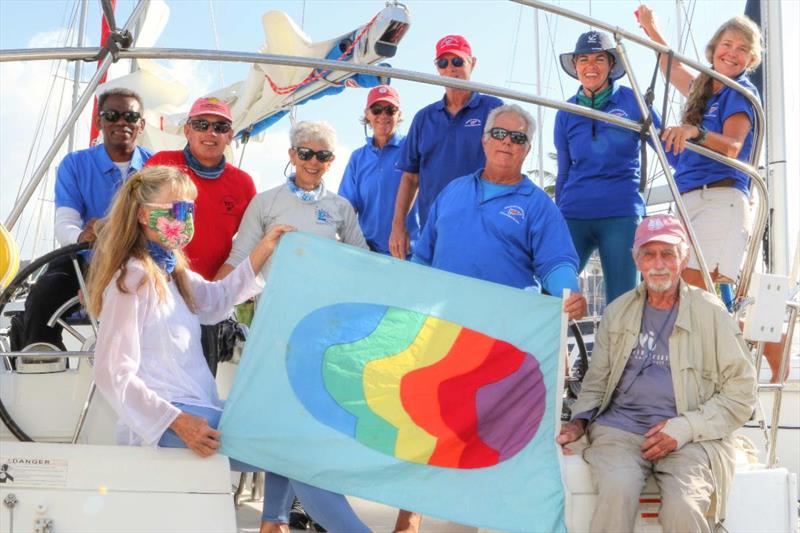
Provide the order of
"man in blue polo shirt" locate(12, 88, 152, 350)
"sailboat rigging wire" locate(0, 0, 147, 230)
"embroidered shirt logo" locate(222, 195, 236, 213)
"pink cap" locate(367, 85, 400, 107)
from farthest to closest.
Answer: "pink cap" locate(367, 85, 400, 107) → "embroidered shirt logo" locate(222, 195, 236, 213) → "man in blue polo shirt" locate(12, 88, 152, 350) → "sailboat rigging wire" locate(0, 0, 147, 230)

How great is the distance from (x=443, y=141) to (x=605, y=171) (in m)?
0.83

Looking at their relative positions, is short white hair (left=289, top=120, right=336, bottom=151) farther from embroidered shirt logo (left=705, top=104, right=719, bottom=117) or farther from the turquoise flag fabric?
embroidered shirt logo (left=705, top=104, right=719, bottom=117)

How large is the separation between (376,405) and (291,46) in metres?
3.85

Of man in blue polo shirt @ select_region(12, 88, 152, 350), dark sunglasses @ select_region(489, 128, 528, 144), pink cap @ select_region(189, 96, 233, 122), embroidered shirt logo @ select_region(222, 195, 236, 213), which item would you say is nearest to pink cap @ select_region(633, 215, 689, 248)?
dark sunglasses @ select_region(489, 128, 528, 144)

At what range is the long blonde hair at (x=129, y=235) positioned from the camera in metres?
3.11

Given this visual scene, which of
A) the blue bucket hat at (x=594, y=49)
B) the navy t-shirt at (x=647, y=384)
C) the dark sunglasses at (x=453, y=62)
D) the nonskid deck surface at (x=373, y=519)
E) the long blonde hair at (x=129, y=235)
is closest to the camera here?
the long blonde hair at (x=129, y=235)

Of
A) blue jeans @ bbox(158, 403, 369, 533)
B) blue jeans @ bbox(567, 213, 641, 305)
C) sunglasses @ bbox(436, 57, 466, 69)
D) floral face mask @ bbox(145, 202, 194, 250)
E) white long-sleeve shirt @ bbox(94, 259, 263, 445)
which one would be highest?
sunglasses @ bbox(436, 57, 466, 69)

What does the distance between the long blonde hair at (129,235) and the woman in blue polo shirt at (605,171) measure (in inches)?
87.2

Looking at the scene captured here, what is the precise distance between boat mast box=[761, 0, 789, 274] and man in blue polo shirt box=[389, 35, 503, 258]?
273 centimetres

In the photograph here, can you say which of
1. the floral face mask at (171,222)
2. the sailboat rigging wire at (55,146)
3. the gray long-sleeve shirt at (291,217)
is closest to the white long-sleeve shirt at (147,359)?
the floral face mask at (171,222)

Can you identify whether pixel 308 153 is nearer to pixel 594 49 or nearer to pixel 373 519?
pixel 594 49

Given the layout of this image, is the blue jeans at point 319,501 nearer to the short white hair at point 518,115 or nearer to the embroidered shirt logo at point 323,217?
the embroidered shirt logo at point 323,217

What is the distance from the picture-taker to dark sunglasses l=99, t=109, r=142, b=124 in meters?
4.36

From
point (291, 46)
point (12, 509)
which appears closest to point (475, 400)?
point (12, 509)
